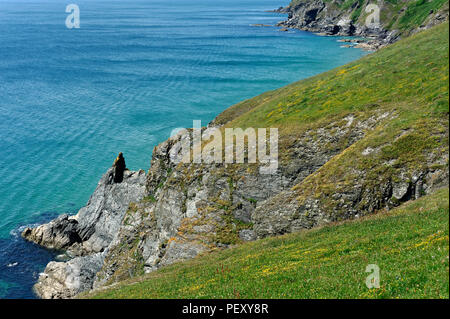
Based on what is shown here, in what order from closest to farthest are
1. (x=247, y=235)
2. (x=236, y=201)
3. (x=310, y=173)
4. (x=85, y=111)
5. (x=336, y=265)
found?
1. (x=336, y=265)
2. (x=247, y=235)
3. (x=310, y=173)
4. (x=236, y=201)
5. (x=85, y=111)

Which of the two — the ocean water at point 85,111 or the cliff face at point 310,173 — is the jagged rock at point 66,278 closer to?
the cliff face at point 310,173

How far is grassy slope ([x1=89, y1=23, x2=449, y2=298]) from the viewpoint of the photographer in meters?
18.2

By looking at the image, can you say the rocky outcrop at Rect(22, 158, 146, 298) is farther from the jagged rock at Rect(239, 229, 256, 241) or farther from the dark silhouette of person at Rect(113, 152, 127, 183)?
the jagged rock at Rect(239, 229, 256, 241)

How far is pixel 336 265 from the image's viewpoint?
69.4 feet

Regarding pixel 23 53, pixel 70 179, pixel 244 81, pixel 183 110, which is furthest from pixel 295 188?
pixel 23 53

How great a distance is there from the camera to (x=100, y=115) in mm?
118812

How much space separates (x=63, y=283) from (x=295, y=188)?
1403 inches

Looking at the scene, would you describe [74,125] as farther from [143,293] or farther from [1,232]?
[143,293]

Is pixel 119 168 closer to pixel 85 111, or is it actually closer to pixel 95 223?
pixel 95 223

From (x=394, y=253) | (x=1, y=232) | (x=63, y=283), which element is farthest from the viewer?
(x=1, y=232)

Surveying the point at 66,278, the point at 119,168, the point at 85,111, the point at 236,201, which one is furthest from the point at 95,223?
the point at 85,111

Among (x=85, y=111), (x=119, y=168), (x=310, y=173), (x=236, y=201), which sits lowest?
(x=119, y=168)

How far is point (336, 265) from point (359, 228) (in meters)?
7.13

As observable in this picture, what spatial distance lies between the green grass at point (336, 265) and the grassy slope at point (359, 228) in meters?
0.07
